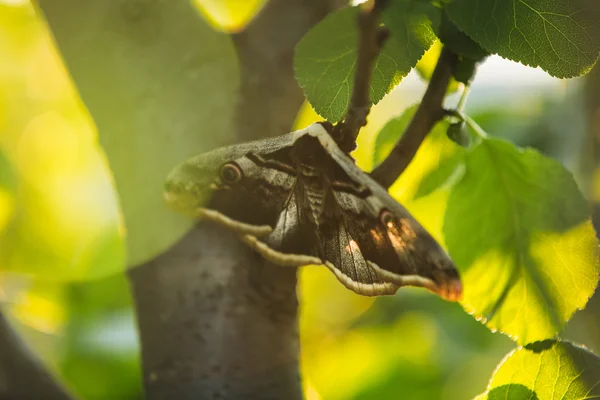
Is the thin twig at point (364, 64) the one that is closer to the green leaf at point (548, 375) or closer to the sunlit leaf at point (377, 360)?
the green leaf at point (548, 375)

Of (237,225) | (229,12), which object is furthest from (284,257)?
(229,12)

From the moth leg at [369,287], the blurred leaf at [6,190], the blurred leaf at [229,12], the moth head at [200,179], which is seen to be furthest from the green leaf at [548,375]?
A: the blurred leaf at [6,190]

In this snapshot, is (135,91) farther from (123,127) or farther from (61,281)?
(61,281)

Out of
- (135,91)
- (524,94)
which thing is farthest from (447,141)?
(524,94)

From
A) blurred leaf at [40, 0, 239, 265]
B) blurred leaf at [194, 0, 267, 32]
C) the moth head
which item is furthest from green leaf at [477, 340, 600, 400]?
blurred leaf at [194, 0, 267, 32]

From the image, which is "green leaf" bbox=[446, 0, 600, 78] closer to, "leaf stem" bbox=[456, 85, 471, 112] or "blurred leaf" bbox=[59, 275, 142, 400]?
"leaf stem" bbox=[456, 85, 471, 112]
